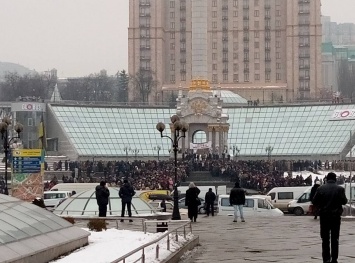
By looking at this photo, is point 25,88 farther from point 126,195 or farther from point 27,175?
point 126,195

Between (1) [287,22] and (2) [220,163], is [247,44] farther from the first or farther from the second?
(2) [220,163]

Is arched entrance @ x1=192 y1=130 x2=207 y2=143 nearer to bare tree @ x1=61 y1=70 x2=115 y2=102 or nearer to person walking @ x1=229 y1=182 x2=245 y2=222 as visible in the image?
bare tree @ x1=61 y1=70 x2=115 y2=102

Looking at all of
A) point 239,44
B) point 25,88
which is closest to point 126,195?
point 239,44

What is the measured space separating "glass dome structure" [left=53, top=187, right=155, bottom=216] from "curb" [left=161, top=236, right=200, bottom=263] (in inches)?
409

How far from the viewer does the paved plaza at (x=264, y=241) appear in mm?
18109

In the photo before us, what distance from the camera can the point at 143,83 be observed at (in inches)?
5128

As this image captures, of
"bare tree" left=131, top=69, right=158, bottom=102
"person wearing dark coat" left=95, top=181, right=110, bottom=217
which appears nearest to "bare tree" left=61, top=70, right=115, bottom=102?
"bare tree" left=131, top=69, right=158, bottom=102

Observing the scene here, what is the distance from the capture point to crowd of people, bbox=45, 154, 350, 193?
184 feet

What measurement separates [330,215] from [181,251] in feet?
12.9

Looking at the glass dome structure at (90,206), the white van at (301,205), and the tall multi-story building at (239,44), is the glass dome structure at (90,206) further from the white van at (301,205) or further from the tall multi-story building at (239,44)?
the tall multi-story building at (239,44)

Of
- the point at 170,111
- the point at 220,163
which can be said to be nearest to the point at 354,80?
the point at 170,111

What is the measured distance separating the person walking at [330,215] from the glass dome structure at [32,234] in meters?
4.24

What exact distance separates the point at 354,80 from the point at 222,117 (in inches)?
3662

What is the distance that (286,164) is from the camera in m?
73.6
